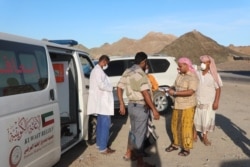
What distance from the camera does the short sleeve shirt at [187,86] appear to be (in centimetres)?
695

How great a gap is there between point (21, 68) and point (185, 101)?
11.1 ft

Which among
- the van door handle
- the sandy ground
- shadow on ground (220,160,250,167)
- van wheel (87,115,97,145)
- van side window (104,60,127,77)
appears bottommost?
shadow on ground (220,160,250,167)

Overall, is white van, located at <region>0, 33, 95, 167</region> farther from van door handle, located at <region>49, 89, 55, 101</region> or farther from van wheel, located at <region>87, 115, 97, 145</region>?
van wheel, located at <region>87, 115, 97, 145</region>

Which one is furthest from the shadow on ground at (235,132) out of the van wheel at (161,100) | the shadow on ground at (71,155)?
the shadow on ground at (71,155)

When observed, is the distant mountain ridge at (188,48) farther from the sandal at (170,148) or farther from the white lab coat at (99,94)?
the white lab coat at (99,94)

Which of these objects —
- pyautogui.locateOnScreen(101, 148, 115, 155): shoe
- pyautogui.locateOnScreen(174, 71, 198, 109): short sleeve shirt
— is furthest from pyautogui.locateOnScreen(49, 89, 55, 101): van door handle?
pyautogui.locateOnScreen(174, 71, 198, 109): short sleeve shirt

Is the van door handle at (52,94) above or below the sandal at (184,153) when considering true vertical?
above

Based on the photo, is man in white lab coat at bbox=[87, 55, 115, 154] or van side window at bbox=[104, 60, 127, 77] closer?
man in white lab coat at bbox=[87, 55, 115, 154]

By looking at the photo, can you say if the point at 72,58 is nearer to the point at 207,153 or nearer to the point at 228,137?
the point at 207,153

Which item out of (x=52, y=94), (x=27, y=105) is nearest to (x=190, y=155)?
(x=52, y=94)

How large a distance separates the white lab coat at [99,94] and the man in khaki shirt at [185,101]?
113 centimetres

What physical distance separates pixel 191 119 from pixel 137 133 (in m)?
1.35

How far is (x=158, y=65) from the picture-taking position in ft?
41.9

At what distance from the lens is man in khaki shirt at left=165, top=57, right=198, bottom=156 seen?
22.8ft
